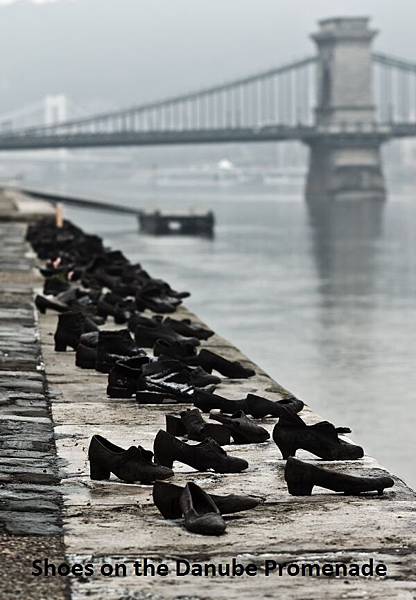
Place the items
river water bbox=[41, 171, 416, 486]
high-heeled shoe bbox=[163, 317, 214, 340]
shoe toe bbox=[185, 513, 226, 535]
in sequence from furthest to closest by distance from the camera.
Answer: river water bbox=[41, 171, 416, 486], high-heeled shoe bbox=[163, 317, 214, 340], shoe toe bbox=[185, 513, 226, 535]

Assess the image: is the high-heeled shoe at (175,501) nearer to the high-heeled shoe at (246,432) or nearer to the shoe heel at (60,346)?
the high-heeled shoe at (246,432)

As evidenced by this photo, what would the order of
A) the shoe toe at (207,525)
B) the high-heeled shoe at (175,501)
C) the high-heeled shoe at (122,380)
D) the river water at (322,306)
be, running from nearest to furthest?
1. the shoe toe at (207,525)
2. the high-heeled shoe at (175,501)
3. the high-heeled shoe at (122,380)
4. the river water at (322,306)

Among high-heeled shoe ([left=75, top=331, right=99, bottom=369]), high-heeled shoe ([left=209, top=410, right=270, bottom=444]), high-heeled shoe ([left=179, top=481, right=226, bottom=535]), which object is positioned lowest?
high-heeled shoe ([left=75, top=331, right=99, bottom=369])

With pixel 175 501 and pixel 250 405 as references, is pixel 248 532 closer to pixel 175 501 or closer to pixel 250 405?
pixel 175 501

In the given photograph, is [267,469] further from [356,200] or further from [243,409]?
[356,200]

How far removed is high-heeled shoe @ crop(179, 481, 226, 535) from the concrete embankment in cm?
4

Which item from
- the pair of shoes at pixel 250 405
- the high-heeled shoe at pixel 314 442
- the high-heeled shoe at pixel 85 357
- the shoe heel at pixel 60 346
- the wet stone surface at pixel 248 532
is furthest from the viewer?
the shoe heel at pixel 60 346

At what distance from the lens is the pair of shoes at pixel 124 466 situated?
23.7 ft

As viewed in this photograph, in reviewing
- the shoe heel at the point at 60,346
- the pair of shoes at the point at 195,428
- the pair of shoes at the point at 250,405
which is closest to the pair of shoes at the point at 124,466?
the pair of shoes at the point at 195,428

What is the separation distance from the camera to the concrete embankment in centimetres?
546

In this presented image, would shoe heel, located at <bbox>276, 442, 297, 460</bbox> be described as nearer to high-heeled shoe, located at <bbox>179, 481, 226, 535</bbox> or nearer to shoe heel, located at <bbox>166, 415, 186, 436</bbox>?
shoe heel, located at <bbox>166, 415, 186, 436</bbox>

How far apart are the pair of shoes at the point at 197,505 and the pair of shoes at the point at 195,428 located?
1.56 m


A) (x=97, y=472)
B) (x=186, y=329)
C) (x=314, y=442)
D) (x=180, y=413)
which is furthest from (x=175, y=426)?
(x=186, y=329)

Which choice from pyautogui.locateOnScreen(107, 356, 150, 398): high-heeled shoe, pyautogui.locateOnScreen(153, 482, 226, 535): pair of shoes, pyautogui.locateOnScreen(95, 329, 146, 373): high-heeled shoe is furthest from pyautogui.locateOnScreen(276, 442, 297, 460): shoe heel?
pyautogui.locateOnScreen(95, 329, 146, 373): high-heeled shoe
